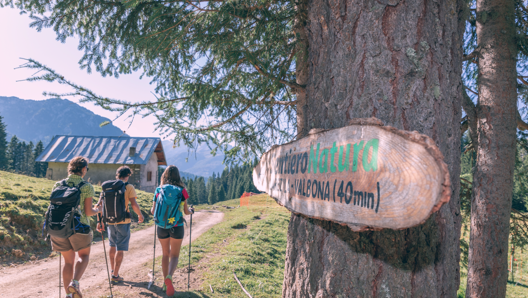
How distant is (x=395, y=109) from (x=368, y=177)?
1.71 ft

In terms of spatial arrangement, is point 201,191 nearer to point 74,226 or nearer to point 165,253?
point 165,253

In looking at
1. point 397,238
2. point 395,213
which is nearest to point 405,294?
point 397,238

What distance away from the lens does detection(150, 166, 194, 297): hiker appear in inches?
143

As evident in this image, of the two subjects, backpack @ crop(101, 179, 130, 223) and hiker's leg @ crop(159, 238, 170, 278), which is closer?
hiker's leg @ crop(159, 238, 170, 278)

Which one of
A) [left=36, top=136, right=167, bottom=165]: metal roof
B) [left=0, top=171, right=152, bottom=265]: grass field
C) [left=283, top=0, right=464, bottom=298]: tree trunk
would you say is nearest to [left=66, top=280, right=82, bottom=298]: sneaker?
[left=283, top=0, right=464, bottom=298]: tree trunk

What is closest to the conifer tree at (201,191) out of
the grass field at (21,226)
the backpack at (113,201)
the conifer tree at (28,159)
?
the conifer tree at (28,159)

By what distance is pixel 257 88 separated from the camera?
3.08m

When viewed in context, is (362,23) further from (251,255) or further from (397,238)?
(251,255)

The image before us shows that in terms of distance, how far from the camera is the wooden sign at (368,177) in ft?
3.56

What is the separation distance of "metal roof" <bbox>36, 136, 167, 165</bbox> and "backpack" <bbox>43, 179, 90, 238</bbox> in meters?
24.1

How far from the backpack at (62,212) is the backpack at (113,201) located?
80 cm

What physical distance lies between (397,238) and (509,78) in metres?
3.33

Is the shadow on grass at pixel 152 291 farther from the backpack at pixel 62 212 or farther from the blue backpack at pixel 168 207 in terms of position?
the backpack at pixel 62 212

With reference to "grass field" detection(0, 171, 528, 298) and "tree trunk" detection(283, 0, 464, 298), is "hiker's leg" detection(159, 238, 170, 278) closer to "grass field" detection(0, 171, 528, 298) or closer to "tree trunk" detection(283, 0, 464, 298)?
"grass field" detection(0, 171, 528, 298)
